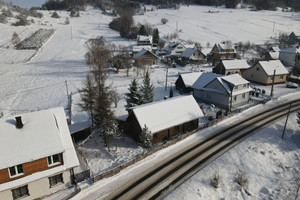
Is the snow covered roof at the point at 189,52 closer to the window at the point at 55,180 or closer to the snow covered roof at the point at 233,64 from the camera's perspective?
the snow covered roof at the point at 233,64

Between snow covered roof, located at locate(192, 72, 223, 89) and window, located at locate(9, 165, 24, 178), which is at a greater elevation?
snow covered roof, located at locate(192, 72, 223, 89)

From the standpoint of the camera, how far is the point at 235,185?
24141 mm

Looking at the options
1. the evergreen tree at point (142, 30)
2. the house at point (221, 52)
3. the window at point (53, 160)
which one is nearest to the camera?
the window at point (53, 160)

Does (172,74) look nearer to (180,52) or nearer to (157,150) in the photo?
(180,52)

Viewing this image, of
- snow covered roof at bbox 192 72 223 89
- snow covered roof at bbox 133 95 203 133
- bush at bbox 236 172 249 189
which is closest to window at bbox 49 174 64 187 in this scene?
snow covered roof at bbox 133 95 203 133

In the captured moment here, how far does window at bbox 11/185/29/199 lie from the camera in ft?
65.3

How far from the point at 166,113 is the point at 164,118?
3.48 feet

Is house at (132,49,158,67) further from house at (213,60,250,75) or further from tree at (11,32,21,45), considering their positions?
tree at (11,32,21,45)

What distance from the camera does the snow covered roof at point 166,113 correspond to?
30703 mm

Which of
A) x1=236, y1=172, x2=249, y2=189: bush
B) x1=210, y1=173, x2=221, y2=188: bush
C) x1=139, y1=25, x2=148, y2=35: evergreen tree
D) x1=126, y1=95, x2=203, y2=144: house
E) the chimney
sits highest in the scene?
x1=139, y1=25, x2=148, y2=35: evergreen tree

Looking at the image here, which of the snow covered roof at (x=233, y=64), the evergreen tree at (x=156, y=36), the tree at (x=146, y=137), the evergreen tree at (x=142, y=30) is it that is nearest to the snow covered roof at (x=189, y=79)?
the snow covered roof at (x=233, y=64)

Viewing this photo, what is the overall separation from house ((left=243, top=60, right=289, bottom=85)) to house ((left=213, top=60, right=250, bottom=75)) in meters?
5.65

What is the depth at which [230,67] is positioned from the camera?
215 ft

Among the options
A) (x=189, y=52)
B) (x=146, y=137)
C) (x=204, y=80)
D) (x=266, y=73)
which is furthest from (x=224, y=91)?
(x=189, y=52)
